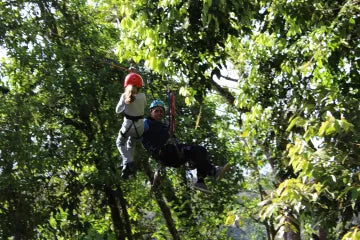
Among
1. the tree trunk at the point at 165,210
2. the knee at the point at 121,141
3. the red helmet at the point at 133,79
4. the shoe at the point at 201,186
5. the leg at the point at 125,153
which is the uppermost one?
the tree trunk at the point at 165,210

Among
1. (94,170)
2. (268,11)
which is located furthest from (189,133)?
(268,11)

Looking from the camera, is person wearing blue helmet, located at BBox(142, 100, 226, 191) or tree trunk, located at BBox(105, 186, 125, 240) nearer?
person wearing blue helmet, located at BBox(142, 100, 226, 191)

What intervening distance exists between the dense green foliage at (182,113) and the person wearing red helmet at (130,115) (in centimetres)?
29

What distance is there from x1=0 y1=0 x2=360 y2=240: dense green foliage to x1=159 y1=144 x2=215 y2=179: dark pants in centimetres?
58

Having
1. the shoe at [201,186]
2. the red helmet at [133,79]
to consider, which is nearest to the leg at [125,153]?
the shoe at [201,186]

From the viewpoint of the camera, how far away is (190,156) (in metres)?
6.71

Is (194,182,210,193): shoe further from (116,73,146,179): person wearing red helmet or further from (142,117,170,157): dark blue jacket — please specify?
(116,73,146,179): person wearing red helmet

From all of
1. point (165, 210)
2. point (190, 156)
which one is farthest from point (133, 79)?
point (165, 210)

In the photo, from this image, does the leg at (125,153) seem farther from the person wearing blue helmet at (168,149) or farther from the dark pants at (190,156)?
the dark pants at (190,156)

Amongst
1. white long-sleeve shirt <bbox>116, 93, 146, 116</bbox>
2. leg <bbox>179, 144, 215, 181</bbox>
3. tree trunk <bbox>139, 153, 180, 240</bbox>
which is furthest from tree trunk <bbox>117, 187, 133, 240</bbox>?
white long-sleeve shirt <bbox>116, 93, 146, 116</bbox>

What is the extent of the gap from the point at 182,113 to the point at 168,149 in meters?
5.08

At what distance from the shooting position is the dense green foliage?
172 inches

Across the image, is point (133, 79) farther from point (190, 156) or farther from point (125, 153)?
point (190, 156)

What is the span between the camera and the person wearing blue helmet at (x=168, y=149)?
665 cm
